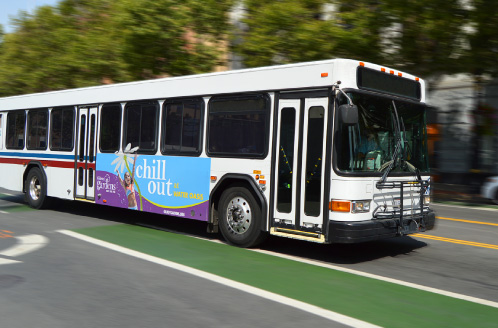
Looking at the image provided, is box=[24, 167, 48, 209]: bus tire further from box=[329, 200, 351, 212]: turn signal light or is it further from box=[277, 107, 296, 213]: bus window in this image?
box=[329, 200, 351, 212]: turn signal light

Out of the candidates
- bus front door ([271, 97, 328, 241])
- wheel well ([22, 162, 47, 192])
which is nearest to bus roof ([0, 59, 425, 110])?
bus front door ([271, 97, 328, 241])

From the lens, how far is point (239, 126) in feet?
28.8

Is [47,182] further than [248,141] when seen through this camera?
Yes

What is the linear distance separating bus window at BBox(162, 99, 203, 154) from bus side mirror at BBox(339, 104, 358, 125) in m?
3.09

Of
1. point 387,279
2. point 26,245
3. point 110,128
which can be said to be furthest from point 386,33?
point 26,245

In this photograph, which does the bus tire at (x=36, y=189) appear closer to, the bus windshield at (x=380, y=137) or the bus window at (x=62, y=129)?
the bus window at (x=62, y=129)

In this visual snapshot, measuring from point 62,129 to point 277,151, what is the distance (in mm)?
6617

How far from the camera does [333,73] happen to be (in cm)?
746

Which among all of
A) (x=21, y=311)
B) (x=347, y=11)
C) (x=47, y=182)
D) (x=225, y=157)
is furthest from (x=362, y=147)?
(x=347, y=11)

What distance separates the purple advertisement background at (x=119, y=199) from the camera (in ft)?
31.1

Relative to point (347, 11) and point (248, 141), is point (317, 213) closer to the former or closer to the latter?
point (248, 141)

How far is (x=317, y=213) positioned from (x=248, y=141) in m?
1.71

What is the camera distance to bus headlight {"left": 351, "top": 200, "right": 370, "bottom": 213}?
7.34 m

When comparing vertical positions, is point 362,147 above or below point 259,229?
above
